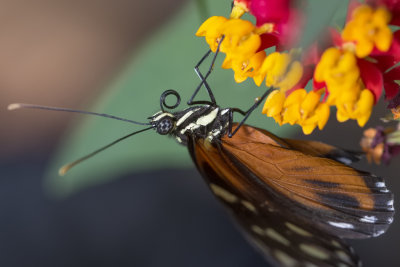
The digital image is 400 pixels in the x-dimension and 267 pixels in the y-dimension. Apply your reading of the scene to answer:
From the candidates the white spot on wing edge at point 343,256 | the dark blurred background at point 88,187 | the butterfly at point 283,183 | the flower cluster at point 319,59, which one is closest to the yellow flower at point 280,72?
the flower cluster at point 319,59

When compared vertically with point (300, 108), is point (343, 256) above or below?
below

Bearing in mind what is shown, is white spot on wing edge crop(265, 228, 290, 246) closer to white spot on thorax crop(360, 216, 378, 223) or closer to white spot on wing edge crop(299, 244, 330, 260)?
white spot on wing edge crop(299, 244, 330, 260)

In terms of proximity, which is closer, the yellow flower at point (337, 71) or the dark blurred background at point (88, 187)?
the yellow flower at point (337, 71)

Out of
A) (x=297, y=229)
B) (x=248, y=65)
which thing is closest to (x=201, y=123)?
(x=248, y=65)

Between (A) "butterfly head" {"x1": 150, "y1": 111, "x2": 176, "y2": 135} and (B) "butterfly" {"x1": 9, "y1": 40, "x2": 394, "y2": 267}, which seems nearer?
(B) "butterfly" {"x1": 9, "y1": 40, "x2": 394, "y2": 267}

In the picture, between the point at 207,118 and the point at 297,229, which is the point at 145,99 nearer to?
the point at 207,118

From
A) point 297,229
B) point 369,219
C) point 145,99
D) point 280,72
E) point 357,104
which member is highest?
point 145,99

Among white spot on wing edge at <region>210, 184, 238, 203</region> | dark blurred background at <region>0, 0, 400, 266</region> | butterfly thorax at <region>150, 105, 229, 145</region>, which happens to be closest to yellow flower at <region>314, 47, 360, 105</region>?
white spot on wing edge at <region>210, 184, 238, 203</region>

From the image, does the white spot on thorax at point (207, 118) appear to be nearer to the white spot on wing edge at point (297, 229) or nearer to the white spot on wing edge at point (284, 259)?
the white spot on wing edge at point (297, 229)

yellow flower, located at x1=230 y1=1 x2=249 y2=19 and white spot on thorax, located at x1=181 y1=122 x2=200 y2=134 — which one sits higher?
yellow flower, located at x1=230 y1=1 x2=249 y2=19
